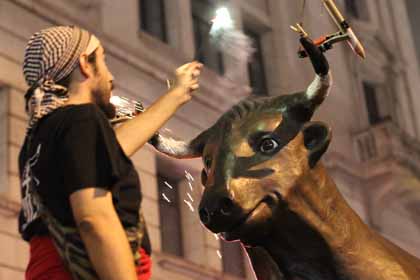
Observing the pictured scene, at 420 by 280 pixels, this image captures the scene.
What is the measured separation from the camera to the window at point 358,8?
62.1 feet

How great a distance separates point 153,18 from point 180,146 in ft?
34.8

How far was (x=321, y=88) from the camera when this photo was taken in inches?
100.0

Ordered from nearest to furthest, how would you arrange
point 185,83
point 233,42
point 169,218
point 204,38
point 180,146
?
point 185,83 → point 180,146 → point 169,218 → point 204,38 → point 233,42

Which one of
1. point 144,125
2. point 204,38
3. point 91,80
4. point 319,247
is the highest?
point 91,80

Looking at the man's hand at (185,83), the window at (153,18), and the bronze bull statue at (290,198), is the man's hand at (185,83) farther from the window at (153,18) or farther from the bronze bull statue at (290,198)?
the window at (153,18)

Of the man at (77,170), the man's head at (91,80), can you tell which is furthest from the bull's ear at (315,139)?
the man's head at (91,80)

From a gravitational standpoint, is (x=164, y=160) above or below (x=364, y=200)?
above

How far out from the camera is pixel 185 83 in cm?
246

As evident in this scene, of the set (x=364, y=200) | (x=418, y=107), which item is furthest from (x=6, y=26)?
(x=418, y=107)

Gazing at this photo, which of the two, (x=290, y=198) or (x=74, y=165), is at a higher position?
(x=74, y=165)

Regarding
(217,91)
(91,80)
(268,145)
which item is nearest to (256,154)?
(268,145)

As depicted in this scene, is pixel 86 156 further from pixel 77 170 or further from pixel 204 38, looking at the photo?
pixel 204 38

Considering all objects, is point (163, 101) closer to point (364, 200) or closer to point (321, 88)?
point (321, 88)

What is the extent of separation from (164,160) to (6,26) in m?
3.02
